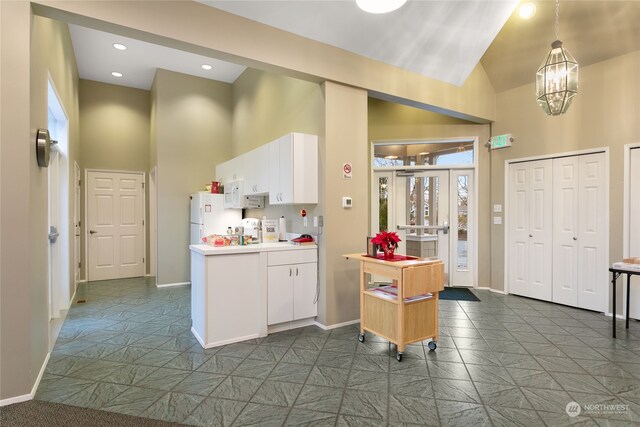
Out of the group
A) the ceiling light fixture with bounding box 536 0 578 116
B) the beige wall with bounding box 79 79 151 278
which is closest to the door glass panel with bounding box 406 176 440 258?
the ceiling light fixture with bounding box 536 0 578 116

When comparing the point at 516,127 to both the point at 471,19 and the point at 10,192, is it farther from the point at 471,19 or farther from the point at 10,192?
the point at 10,192

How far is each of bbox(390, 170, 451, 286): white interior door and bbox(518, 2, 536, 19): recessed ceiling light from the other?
2.31 m

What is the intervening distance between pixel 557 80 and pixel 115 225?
7.23 metres

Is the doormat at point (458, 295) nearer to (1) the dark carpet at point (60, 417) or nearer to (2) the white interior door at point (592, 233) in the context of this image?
(2) the white interior door at point (592, 233)

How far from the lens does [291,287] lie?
11.8 ft

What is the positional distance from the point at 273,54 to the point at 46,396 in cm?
332

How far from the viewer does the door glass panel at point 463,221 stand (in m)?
5.58

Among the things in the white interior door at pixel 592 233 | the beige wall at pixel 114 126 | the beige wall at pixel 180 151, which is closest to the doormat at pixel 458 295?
the white interior door at pixel 592 233

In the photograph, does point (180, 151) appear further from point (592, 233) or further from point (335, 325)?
point (592, 233)

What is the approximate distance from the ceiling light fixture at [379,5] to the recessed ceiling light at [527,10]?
1.88 metres

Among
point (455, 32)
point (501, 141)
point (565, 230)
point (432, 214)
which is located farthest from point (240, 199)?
point (565, 230)

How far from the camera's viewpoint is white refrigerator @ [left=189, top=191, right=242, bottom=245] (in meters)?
5.60

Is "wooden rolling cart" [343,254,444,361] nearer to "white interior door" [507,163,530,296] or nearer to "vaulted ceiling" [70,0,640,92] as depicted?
"vaulted ceiling" [70,0,640,92]

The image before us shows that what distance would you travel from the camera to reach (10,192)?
2.20 metres
